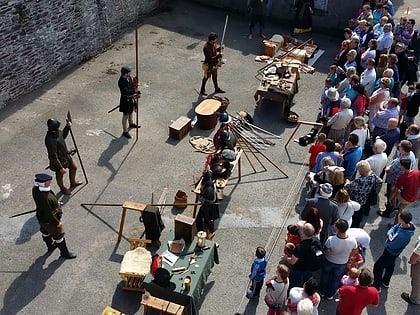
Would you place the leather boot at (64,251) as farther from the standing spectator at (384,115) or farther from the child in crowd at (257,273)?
the standing spectator at (384,115)

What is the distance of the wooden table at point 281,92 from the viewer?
13.5m

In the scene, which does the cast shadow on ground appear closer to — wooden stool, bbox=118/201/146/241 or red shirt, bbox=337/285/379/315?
wooden stool, bbox=118/201/146/241

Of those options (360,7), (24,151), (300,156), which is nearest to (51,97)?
(24,151)

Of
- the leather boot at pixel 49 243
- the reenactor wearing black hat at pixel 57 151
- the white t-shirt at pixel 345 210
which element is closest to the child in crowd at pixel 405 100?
the white t-shirt at pixel 345 210

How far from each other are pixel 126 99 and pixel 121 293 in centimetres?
513

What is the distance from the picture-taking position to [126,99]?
40.1ft

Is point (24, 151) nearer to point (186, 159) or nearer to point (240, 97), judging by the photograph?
point (186, 159)

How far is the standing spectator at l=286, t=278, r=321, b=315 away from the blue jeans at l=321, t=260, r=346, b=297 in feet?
3.86

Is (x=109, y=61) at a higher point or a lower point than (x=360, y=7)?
lower

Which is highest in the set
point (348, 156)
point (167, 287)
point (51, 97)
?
point (348, 156)

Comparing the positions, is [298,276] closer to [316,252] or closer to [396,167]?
[316,252]

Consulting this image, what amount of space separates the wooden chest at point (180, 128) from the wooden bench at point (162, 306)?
5.47 meters

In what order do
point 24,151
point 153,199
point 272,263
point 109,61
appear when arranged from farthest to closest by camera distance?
point 109,61, point 24,151, point 153,199, point 272,263

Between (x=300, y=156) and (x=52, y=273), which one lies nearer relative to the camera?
(x=52, y=273)
